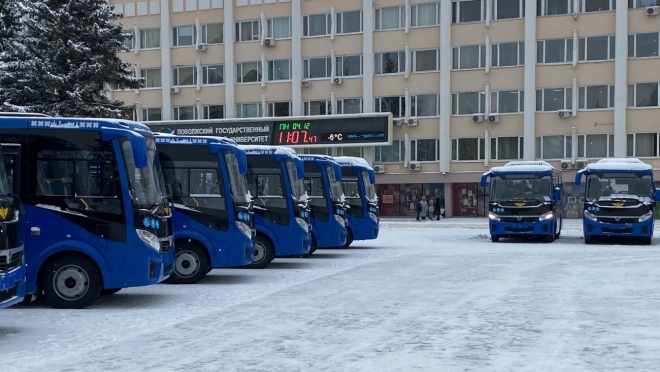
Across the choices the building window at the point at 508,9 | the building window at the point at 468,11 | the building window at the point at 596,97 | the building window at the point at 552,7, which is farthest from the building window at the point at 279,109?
the building window at the point at 596,97

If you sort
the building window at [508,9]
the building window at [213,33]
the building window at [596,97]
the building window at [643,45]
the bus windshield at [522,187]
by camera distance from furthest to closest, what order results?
the building window at [213,33]
the building window at [508,9]
the building window at [596,97]
the building window at [643,45]
the bus windshield at [522,187]

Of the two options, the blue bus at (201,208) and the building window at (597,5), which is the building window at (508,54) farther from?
the blue bus at (201,208)

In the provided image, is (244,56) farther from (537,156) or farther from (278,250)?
(278,250)

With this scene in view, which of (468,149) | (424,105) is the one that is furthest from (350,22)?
(468,149)

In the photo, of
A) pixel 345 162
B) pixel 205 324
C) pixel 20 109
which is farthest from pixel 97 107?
pixel 205 324

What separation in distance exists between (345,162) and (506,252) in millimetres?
5826

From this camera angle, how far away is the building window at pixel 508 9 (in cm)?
5194

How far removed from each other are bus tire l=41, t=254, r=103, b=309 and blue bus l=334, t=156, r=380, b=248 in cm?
1441

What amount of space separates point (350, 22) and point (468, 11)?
24.5ft

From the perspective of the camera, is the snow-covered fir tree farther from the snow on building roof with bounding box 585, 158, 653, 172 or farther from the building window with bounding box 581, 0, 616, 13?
the building window with bounding box 581, 0, 616, 13

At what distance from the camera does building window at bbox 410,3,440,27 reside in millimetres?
53938

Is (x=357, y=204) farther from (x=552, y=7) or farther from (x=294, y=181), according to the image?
(x=552, y=7)

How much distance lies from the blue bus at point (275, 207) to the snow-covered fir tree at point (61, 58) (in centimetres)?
1446

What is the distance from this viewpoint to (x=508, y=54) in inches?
2062
